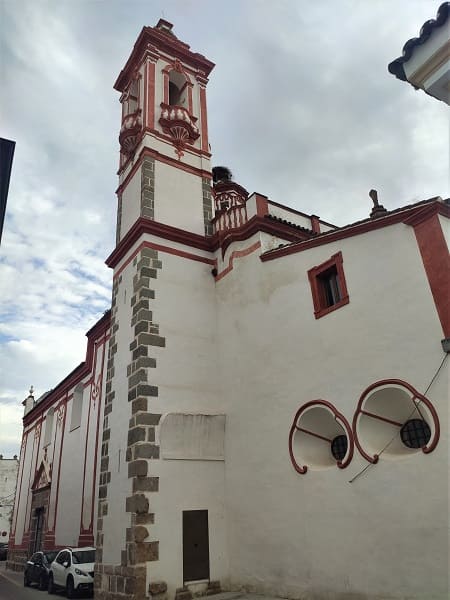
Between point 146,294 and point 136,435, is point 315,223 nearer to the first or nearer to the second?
point 146,294

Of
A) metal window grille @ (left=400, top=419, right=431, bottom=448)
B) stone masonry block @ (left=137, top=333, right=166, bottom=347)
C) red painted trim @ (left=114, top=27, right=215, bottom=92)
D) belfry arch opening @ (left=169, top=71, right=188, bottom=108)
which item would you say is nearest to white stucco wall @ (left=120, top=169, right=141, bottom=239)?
belfry arch opening @ (left=169, top=71, right=188, bottom=108)

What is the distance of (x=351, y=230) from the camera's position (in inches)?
372

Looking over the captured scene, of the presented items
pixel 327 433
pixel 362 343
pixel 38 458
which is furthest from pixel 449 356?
pixel 38 458

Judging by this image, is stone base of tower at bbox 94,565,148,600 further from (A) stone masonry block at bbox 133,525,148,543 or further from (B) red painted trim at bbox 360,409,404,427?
(B) red painted trim at bbox 360,409,404,427

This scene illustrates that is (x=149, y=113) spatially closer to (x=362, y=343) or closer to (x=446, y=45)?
(x=362, y=343)

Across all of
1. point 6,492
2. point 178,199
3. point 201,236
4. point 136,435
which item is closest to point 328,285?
point 201,236

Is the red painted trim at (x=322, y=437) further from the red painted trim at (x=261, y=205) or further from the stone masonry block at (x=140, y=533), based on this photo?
the red painted trim at (x=261, y=205)

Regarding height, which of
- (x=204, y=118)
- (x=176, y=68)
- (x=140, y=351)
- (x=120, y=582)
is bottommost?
(x=120, y=582)

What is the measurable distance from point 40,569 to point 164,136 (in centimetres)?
1330

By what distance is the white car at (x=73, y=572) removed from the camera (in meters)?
11.8

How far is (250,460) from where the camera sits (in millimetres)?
10172

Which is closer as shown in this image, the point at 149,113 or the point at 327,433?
the point at 327,433

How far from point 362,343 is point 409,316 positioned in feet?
3.17

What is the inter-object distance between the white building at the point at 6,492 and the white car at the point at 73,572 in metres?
31.2
